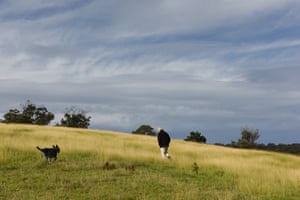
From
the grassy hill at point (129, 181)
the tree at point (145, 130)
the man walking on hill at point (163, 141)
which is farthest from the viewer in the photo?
the tree at point (145, 130)

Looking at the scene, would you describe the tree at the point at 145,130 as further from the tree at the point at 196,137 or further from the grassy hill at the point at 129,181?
the grassy hill at the point at 129,181

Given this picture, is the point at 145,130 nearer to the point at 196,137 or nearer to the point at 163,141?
the point at 196,137

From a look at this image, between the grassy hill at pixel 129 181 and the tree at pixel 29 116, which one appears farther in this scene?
the tree at pixel 29 116

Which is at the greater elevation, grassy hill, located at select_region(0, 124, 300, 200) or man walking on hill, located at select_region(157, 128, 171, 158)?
man walking on hill, located at select_region(157, 128, 171, 158)

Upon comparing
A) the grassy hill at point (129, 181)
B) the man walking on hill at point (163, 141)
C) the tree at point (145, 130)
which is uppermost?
the tree at point (145, 130)

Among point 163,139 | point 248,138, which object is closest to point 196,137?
point 248,138

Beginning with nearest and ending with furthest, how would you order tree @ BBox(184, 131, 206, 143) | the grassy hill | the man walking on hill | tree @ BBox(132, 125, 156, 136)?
1. the grassy hill
2. the man walking on hill
3. tree @ BBox(184, 131, 206, 143)
4. tree @ BBox(132, 125, 156, 136)

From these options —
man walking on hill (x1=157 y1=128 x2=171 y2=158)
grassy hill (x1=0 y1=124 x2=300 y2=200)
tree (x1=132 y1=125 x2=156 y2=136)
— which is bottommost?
grassy hill (x1=0 y1=124 x2=300 y2=200)

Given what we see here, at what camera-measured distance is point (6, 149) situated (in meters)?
22.3

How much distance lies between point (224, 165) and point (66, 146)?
9.81m

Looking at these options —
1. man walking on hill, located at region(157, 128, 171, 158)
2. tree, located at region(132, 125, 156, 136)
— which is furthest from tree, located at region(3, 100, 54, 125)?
man walking on hill, located at region(157, 128, 171, 158)

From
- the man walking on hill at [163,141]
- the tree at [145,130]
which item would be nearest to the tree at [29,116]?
the tree at [145,130]

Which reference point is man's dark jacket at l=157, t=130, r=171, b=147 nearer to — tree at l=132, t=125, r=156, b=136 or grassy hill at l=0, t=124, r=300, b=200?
grassy hill at l=0, t=124, r=300, b=200

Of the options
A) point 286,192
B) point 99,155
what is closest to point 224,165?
point 99,155
